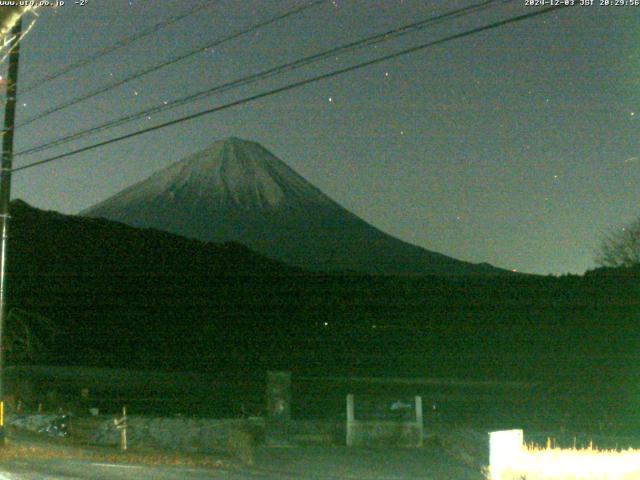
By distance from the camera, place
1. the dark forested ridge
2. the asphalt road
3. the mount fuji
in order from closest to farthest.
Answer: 1. the asphalt road
2. the dark forested ridge
3. the mount fuji

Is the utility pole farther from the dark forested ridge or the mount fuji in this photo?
the mount fuji

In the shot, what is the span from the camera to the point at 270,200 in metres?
186

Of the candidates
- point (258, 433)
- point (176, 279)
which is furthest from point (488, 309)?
point (258, 433)

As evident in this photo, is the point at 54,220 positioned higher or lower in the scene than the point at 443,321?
higher

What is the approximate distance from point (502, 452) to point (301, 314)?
213 ft

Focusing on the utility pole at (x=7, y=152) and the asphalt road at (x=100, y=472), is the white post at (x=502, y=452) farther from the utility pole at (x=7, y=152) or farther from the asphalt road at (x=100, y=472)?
the utility pole at (x=7, y=152)

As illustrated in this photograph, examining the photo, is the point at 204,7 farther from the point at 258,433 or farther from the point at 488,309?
the point at 488,309

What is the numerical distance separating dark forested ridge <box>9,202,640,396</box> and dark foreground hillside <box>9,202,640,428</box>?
0.15 m

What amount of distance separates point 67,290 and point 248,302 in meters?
16.7

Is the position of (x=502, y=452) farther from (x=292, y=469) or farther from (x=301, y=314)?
(x=301, y=314)

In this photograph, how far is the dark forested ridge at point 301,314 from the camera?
5312 centimetres

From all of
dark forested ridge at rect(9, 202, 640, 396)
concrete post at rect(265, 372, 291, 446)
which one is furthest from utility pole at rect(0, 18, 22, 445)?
dark forested ridge at rect(9, 202, 640, 396)

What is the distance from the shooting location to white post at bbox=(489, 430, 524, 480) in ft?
36.8

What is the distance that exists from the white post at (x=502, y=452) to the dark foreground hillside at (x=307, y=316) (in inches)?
1073
